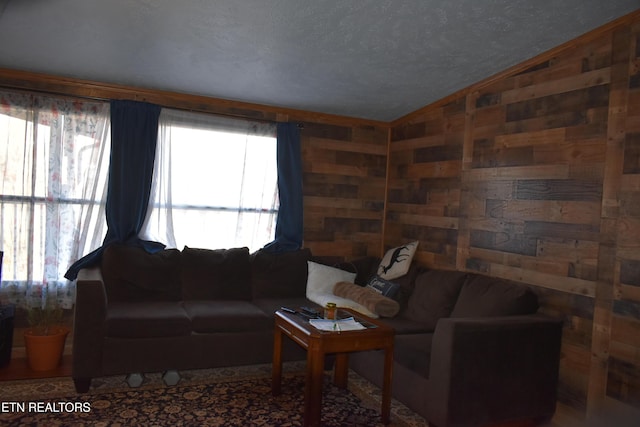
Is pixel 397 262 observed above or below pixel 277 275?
above

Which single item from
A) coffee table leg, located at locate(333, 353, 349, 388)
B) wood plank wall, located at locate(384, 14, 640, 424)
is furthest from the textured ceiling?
coffee table leg, located at locate(333, 353, 349, 388)

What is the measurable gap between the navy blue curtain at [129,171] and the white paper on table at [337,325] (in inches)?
74.3

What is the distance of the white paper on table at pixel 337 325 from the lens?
2818 millimetres

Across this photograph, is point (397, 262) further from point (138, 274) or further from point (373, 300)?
point (138, 274)

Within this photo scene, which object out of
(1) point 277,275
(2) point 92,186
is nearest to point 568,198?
(1) point 277,275

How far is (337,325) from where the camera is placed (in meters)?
2.86

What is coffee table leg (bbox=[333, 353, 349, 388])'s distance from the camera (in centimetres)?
351

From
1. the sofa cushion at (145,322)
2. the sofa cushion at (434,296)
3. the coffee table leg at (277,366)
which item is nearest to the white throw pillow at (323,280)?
the sofa cushion at (434,296)

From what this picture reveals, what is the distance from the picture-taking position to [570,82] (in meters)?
3.23

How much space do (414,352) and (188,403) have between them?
58.1 inches

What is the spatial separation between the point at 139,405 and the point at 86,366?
472 millimetres

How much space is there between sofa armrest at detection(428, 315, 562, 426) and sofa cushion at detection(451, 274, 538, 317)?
116mm

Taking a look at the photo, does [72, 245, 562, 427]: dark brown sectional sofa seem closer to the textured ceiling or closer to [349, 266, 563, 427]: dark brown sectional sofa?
[349, 266, 563, 427]: dark brown sectional sofa

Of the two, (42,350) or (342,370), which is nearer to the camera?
(42,350)
